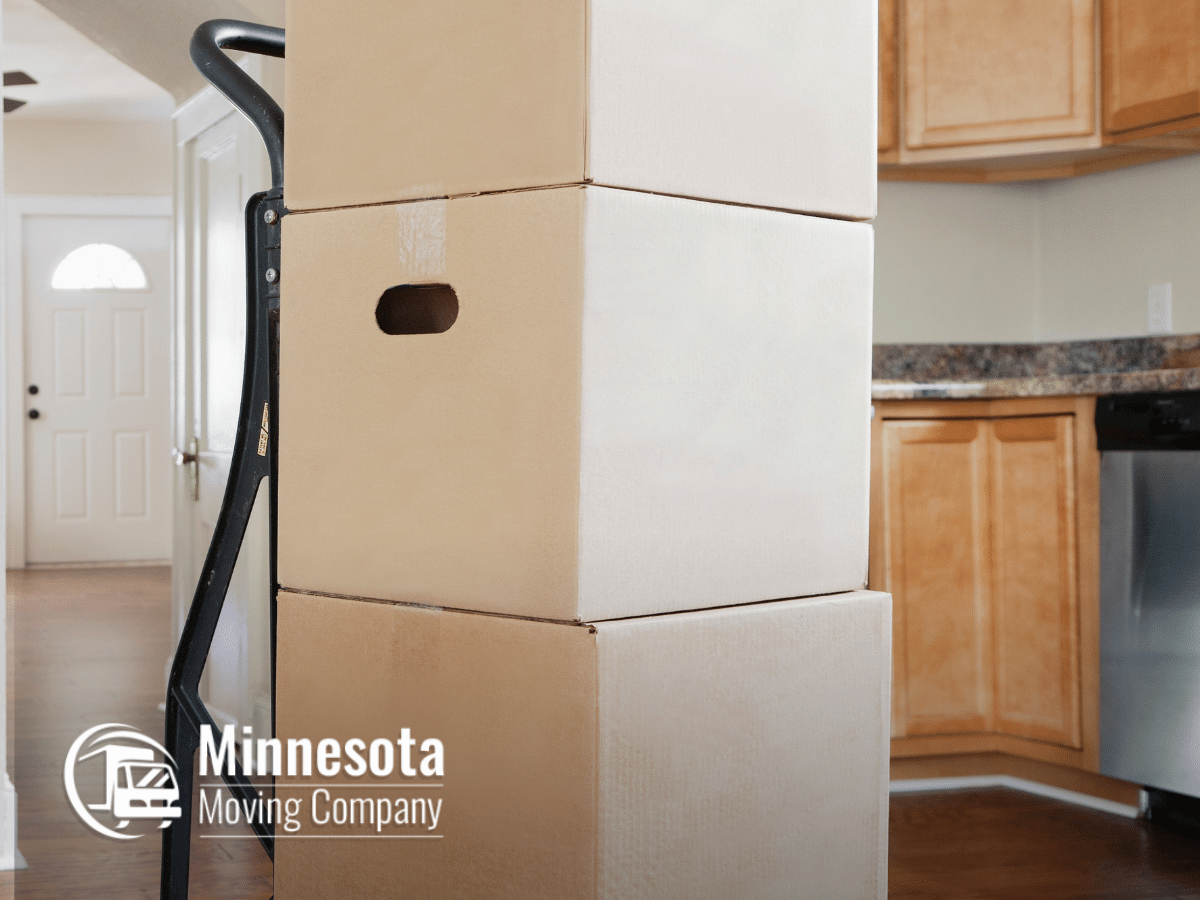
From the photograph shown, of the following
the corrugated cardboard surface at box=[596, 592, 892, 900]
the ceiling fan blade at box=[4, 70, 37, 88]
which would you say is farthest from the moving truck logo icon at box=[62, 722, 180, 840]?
the ceiling fan blade at box=[4, 70, 37, 88]

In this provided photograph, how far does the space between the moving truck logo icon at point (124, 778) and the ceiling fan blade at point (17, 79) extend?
399cm

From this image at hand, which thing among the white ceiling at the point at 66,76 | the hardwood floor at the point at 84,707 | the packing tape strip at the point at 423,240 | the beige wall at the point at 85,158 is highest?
the white ceiling at the point at 66,76

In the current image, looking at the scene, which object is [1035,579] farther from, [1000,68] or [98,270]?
[98,270]

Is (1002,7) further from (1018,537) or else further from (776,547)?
(776,547)

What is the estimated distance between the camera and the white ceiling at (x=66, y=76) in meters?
5.02

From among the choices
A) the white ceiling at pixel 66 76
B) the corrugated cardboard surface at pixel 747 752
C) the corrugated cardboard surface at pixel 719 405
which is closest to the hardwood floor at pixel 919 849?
the corrugated cardboard surface at pixel 747 752

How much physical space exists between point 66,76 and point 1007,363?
480 centimetres

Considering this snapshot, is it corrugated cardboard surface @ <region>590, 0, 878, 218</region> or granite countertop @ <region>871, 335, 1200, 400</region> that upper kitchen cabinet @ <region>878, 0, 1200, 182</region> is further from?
corrugated cardboard surface @ <region>590, 0, 878, 218</region>

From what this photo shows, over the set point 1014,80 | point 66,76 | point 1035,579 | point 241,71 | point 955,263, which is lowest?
point 1035,579

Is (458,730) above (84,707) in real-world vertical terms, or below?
above

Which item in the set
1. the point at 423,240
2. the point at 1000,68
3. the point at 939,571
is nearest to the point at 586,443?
the point at 423,240

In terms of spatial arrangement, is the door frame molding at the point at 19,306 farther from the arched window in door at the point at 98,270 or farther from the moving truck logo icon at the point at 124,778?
the moving truck logo icon at the point at 124,778

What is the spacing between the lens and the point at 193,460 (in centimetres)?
314

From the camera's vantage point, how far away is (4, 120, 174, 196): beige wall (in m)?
6.82
